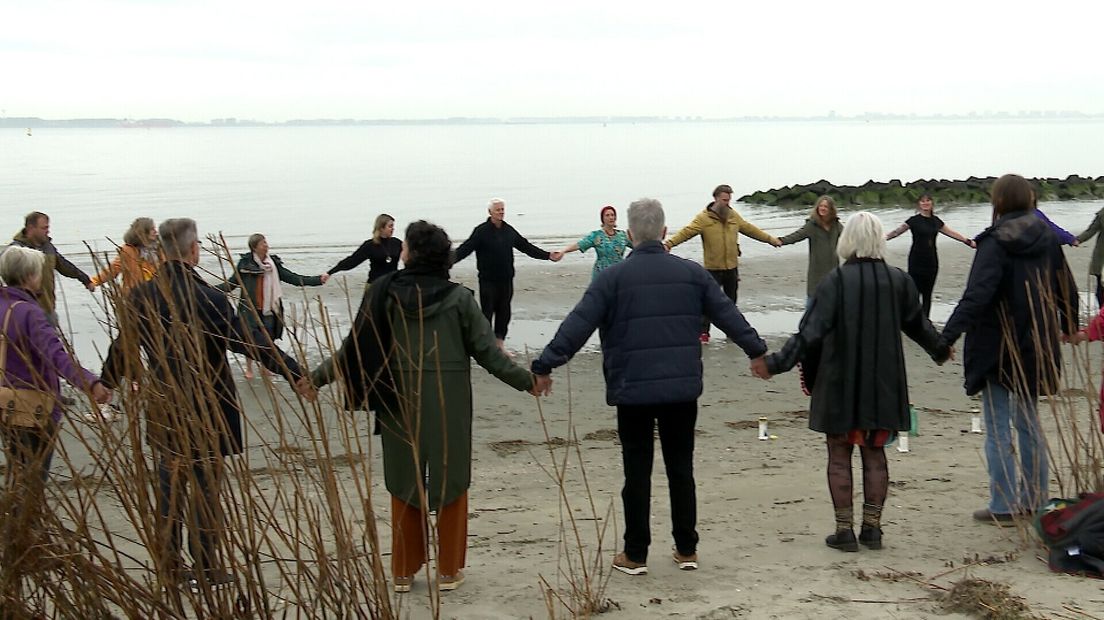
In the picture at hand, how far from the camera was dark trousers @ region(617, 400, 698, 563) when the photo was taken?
18.8ft

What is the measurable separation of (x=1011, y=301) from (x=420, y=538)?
3.28 m

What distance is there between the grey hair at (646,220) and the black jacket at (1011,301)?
168 cm

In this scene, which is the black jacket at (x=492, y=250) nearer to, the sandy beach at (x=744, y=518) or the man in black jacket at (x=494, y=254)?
the man in black jacket at (x=494, y=254)

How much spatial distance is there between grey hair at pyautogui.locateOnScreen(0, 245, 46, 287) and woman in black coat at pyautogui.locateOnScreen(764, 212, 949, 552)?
365cm

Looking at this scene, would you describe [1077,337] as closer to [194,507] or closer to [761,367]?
[761,367]

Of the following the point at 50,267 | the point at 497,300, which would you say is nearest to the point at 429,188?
the point at 497,300

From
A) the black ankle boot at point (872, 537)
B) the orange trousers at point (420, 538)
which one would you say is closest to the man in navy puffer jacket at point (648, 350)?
the orange trousers at point (420, 538)

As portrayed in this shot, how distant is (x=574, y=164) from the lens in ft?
311

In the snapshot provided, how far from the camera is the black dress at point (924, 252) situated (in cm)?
1391

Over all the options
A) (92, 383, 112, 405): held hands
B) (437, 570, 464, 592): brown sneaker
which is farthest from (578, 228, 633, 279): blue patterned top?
(92, 383, 112, 405): held hands

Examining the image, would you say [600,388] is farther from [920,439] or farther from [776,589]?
[776,589]

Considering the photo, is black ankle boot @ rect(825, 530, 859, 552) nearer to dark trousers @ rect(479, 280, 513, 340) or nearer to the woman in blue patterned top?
the woman in blue patterned top

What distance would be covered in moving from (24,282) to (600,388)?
21.9 ft

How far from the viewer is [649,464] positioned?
19.1 feet
